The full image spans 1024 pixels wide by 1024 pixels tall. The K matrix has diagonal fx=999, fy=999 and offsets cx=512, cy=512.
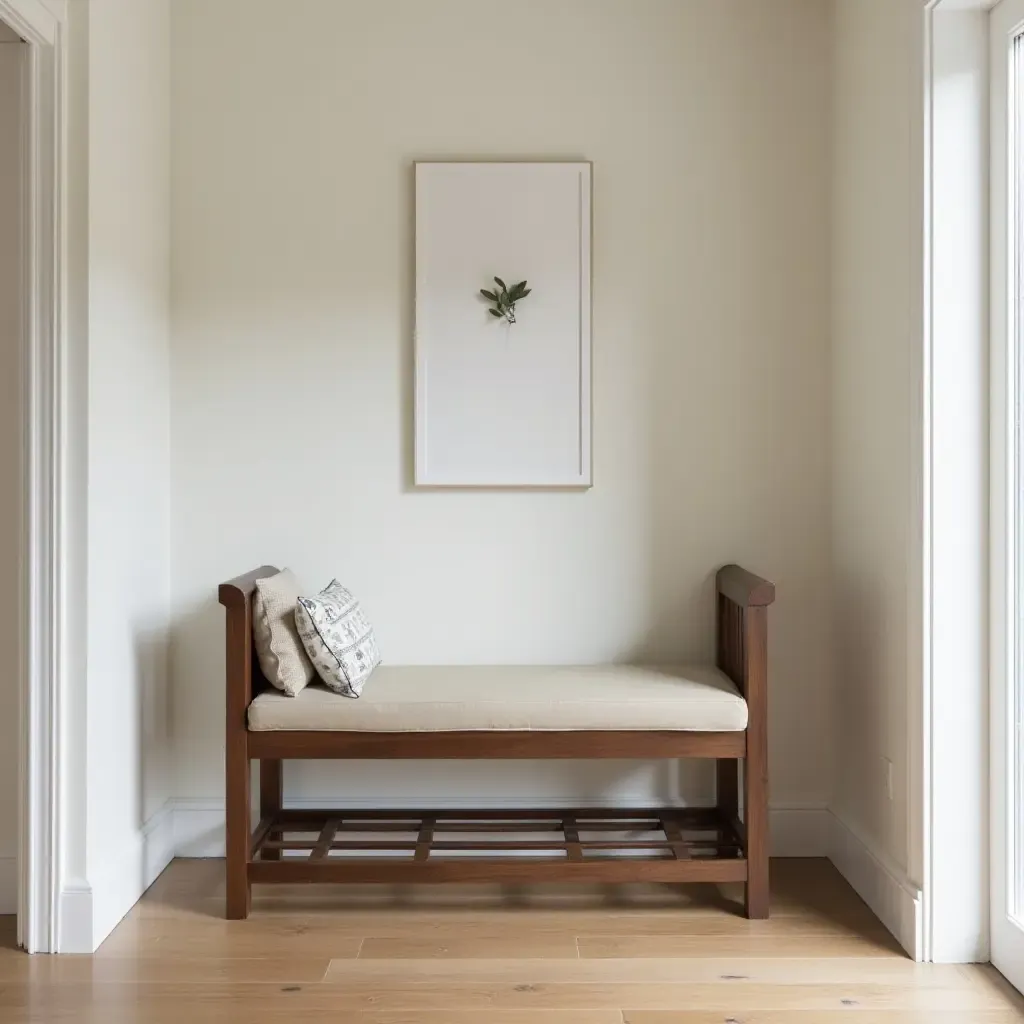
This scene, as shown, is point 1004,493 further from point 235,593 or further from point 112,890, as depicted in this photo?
point 112,890

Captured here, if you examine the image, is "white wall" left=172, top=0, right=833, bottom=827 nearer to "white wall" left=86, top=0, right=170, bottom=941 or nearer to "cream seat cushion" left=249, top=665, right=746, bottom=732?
"white wall" left=86, top=0, right=170, bottom=941

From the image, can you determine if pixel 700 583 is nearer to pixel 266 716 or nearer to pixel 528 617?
pixel 528 617

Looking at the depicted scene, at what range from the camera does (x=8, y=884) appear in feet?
8.79

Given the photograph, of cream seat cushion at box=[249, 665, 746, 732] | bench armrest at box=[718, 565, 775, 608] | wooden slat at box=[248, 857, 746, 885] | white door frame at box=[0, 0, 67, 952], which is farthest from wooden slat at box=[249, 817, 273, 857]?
bench armrest at box=[718, 565, 775, 608]

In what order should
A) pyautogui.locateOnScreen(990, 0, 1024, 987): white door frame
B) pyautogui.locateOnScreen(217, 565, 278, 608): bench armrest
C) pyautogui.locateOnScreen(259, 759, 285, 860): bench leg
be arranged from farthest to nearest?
pyautogui.locateOnScreen(259, 759, 285, 860): bench leg < pyautogui.locateOnScreen(217, 565, 278, 608): bench armrest < pyautogui.locateOnScreen(990, 0, 1024, 987): white door frame

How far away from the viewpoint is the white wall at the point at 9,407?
8.53ft

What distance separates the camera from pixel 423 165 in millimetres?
3080

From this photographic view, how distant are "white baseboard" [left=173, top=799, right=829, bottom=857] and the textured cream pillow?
0.69 metres

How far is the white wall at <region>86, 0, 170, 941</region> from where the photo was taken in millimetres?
2537

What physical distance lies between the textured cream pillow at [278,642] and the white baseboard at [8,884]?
83cm

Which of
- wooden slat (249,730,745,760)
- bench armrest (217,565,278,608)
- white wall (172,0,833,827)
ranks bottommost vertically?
wooden slat (249,730,745,760)

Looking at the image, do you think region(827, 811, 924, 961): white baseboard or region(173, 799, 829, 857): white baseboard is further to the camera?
region(173, 799, 829, 857): white baseboard

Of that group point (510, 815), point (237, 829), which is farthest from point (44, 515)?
point (510, 815)

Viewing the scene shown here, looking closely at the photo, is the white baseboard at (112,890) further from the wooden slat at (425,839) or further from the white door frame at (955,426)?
the white door frame at (955,426)
